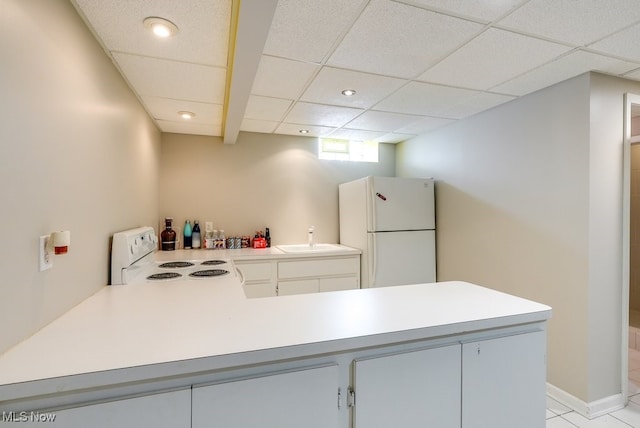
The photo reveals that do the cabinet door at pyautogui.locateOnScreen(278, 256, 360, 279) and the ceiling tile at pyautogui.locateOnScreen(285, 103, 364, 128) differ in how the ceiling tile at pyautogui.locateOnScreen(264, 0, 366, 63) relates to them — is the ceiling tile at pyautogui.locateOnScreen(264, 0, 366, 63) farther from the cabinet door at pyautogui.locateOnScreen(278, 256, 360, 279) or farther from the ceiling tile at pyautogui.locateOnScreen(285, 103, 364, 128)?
the cabinet door at pyautogui.locateOnScreen(278, 256, 360, 279)

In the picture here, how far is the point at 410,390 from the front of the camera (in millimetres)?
1089

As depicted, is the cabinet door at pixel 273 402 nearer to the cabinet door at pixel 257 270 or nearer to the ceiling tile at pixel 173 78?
the ceiling tile at pixel 173 78

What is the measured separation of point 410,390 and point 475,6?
5.26ft

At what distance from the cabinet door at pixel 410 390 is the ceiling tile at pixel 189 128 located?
9.31ft

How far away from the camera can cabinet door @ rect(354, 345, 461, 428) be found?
3.41ft

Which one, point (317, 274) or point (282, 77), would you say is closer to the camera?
point (282, 77)

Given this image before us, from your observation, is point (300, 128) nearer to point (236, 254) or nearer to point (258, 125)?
point (258, 125)

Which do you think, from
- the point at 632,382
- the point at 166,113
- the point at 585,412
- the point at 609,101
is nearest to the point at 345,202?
the point at 166,113

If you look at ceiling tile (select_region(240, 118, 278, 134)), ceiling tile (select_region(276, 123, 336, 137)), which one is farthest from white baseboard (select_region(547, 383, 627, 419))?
ceiling tile (select_region(240, 118, 278, 134))

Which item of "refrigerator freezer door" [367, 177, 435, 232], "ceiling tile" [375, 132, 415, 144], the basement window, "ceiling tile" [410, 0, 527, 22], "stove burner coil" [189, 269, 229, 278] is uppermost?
"ceiling tile" [375, 132, 415, 144]

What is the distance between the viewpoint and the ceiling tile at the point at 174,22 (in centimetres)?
136

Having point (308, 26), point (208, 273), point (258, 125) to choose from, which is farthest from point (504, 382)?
point (258, 125)

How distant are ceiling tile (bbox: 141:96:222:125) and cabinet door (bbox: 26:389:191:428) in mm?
2211

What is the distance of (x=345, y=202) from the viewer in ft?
12.3
